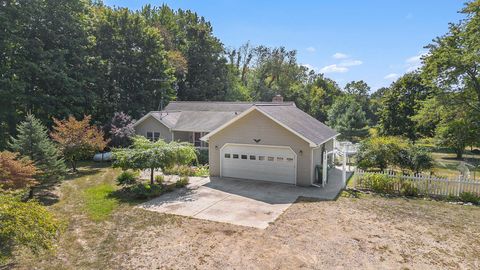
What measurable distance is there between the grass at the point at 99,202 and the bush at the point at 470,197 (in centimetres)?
1554

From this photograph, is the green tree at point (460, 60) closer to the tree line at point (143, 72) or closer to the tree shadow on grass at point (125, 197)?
the tree line at point (143, 72)

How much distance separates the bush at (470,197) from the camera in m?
14.0

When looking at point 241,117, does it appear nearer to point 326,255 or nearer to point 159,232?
point 159,232

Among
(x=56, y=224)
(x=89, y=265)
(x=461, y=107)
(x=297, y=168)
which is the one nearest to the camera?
(x=56, y=224)

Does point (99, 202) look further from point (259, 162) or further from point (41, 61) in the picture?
point (41, 61)

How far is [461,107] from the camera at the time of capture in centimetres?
2409

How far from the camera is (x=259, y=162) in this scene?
57.7 feet

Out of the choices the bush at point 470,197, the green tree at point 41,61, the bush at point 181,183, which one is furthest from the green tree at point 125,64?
the bush at point 470,197

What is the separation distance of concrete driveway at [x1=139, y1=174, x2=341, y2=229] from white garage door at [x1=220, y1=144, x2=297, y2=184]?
505 mm

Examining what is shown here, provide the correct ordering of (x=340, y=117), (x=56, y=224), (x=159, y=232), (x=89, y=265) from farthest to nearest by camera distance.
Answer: (x=340, y=117) < (x=159, y=232) < (x=89, y=265) < (x=56, y=224)

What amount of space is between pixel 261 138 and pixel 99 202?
867 cm

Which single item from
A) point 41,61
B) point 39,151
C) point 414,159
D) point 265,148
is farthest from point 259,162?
point 41,61

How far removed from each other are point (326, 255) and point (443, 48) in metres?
23.0

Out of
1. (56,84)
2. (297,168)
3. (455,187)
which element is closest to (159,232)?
(297,168)
